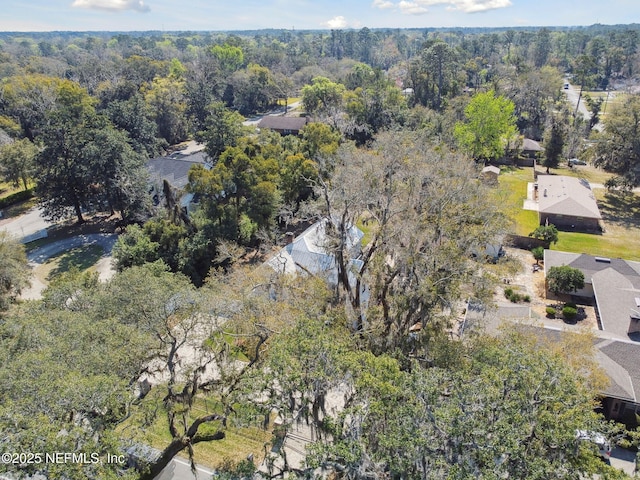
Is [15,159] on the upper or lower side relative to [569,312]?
upper

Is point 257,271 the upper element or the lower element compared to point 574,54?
lower

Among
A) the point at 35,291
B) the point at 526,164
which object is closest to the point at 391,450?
the point at 35,291

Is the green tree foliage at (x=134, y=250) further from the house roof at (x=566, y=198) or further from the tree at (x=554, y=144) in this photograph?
the tree at (x=554, y=144)

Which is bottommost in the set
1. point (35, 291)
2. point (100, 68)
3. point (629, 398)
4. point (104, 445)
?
point (35, 291)

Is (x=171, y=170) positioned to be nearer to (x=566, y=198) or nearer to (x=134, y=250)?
(x=134, y=250)

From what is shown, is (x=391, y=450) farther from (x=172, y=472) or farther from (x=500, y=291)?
(x=500, y=291)

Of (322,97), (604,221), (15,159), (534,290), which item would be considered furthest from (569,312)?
(15,159)

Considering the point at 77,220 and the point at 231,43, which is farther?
the point at 231,43
